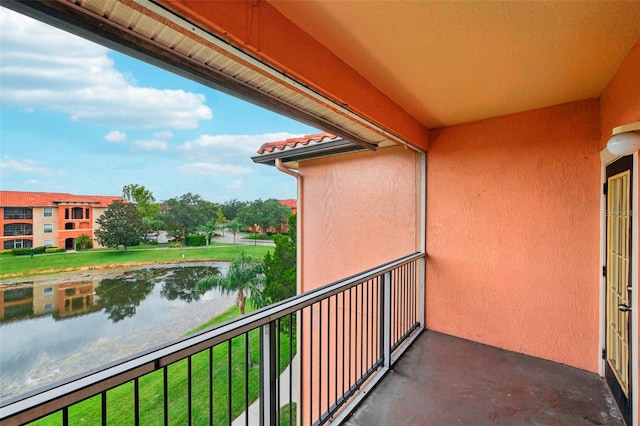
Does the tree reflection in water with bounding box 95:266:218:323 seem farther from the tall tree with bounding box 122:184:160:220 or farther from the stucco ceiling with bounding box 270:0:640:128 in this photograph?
the stucco ceiling with bounding box 270:0:640:128

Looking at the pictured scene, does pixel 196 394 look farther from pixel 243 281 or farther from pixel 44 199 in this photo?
pixel 44 199

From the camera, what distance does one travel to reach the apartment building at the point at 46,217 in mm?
2400

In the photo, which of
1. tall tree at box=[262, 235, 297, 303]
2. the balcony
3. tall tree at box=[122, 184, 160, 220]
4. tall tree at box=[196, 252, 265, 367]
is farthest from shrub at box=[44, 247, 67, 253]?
tall tree at box=[262, 235, 297, 303]

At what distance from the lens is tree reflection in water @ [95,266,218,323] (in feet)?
9.53

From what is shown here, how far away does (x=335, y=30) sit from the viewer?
152 centimetres

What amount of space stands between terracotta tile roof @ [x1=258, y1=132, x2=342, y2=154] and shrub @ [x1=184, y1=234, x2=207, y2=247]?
1803 millimetres

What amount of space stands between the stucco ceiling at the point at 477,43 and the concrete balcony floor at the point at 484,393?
2.49 m

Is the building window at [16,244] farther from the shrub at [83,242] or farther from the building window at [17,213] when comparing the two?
the shrub at [83,242]

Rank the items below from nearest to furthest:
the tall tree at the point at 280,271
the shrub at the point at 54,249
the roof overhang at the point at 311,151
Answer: the shrub at the point at 54,249 < the roof overhang at the point at 311,151 < the tall tree at the point at 280,271

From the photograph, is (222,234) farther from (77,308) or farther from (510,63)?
(510,63)

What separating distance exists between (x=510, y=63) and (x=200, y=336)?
96.9 inches

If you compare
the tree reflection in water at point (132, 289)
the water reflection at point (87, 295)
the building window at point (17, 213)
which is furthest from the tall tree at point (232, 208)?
the building window at point (17, 213)

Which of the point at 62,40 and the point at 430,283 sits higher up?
the point at 62,40

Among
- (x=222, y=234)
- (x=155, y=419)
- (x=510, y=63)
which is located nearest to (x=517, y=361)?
(x=510, y=63)
